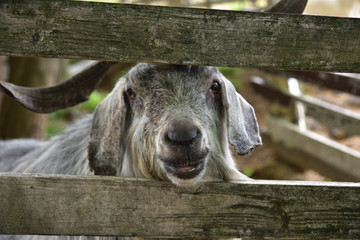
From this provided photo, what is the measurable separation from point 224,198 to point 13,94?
66.6 inches

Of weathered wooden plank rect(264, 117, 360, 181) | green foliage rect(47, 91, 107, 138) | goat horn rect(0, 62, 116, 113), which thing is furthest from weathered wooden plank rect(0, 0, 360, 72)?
green foliage rect(47, 91, 107, 138)

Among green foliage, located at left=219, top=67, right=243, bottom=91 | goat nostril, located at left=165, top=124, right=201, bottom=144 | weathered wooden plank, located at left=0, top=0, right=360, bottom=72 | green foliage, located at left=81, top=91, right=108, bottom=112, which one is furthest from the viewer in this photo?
green foliage, located at left=219, top=67, right=243, bottom=91

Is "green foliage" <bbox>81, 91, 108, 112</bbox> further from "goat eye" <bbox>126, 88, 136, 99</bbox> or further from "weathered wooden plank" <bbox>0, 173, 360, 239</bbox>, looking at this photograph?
"weathered wooden plank" <bbox>0, 173, 360, 239</bbox>

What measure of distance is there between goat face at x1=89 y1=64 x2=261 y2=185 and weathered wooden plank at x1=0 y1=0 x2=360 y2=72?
1.60 ft

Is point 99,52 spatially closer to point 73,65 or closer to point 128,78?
point 128,78

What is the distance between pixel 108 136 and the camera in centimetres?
261

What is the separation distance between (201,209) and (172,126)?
47 cm

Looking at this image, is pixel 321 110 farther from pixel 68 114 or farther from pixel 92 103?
pixel 68 114

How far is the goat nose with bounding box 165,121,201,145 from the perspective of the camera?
2105 millimetres

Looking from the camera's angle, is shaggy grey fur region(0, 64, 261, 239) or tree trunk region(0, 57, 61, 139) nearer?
shaggy grey fur region(0, 64, 261, 239)

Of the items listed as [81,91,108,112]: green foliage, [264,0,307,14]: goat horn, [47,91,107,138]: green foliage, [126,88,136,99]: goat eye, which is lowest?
[126,88,136,99]: goat eye

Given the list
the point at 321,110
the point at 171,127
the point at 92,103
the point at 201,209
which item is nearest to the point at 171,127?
the point at 171,127

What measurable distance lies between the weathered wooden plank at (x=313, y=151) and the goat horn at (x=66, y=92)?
3.26 meters

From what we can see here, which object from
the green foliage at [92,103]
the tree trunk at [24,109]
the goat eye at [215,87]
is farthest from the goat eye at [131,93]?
the green foliage at [92,103]
